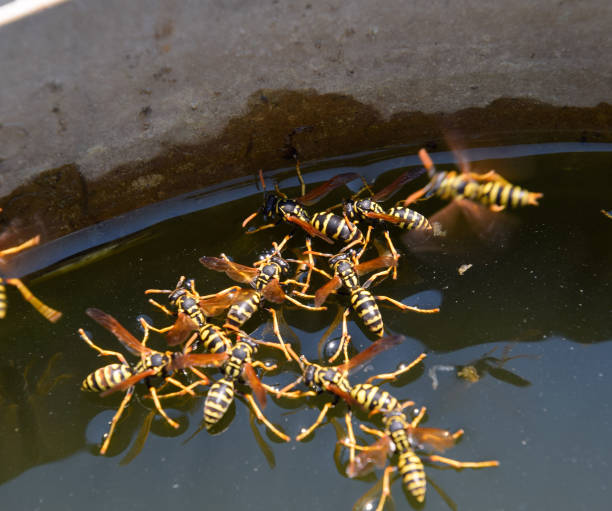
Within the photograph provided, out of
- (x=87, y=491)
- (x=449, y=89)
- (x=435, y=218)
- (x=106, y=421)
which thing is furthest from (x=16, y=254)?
(x=449, y=89)

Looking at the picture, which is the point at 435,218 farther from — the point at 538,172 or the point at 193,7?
the point at 193,7

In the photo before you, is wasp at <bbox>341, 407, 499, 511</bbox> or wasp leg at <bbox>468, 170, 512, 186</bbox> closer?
wasp at <bbox>341, 407, 499, 511</bbox>

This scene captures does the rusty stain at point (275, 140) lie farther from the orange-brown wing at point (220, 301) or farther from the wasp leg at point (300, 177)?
the orange-brown wing at point (220, 301)

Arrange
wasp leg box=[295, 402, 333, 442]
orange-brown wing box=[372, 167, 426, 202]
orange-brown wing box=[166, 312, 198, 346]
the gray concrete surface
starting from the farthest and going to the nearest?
orange-brown wing box=[372, 167, 426, 202]
orange-brown wing box=[166, 312, 198, 346]
wasp leg box=[295, 402, 333, 442]
the gray concrete surface

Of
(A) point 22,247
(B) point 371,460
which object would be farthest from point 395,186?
(A) point 22,247

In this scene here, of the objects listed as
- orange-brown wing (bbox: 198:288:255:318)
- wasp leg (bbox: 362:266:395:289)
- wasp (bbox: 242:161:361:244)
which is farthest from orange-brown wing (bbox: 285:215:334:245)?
orange-brown wing (bbox: 198:288:255:318)

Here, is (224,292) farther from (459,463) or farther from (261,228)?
(459,463)

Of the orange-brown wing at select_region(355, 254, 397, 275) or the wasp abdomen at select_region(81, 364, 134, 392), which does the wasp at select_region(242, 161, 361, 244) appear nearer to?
the orange-brown wing at select_region(355, 254, 397, 275)
